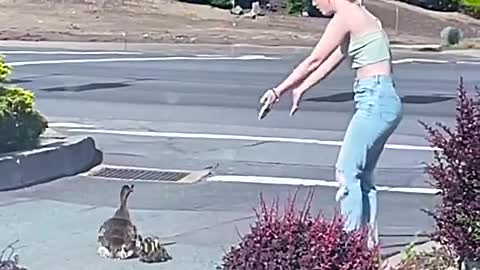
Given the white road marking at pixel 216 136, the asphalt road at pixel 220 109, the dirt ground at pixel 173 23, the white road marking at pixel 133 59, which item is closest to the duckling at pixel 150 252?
the asphalt road at pixel 220 109

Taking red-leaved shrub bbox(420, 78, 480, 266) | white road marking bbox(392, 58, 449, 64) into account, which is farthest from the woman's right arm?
white road marking bbox(392, 58, 449, 64)

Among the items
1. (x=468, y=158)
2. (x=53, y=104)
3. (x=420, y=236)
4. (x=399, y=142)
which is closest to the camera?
(x=468, y=158)

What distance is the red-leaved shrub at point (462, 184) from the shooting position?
651 centimetres

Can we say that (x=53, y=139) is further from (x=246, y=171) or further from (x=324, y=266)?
(x=324, y=266)

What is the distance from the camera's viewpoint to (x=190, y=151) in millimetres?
13898

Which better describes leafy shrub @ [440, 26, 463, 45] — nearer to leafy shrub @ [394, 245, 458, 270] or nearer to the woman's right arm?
leafy shrub @ [394, 245, 458, 270]

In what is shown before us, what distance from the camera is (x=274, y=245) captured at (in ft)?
17.4

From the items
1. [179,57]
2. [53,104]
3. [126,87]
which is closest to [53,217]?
[53,104]

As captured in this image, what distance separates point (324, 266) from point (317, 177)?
6918 mm

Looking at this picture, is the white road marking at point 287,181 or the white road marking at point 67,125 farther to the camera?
the white road marking at point 67,125

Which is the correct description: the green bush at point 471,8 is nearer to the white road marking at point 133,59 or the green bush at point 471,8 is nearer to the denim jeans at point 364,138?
the white road marking at point 133,59

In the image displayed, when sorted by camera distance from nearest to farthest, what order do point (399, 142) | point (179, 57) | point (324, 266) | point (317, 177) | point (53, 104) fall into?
point (324, 266), point (317, 177), point (399, 142), point (53, 104), point (179, 57)

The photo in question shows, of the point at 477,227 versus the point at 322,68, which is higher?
the point at 322,68

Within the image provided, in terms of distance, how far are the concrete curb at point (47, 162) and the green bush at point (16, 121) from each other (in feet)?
0.54
